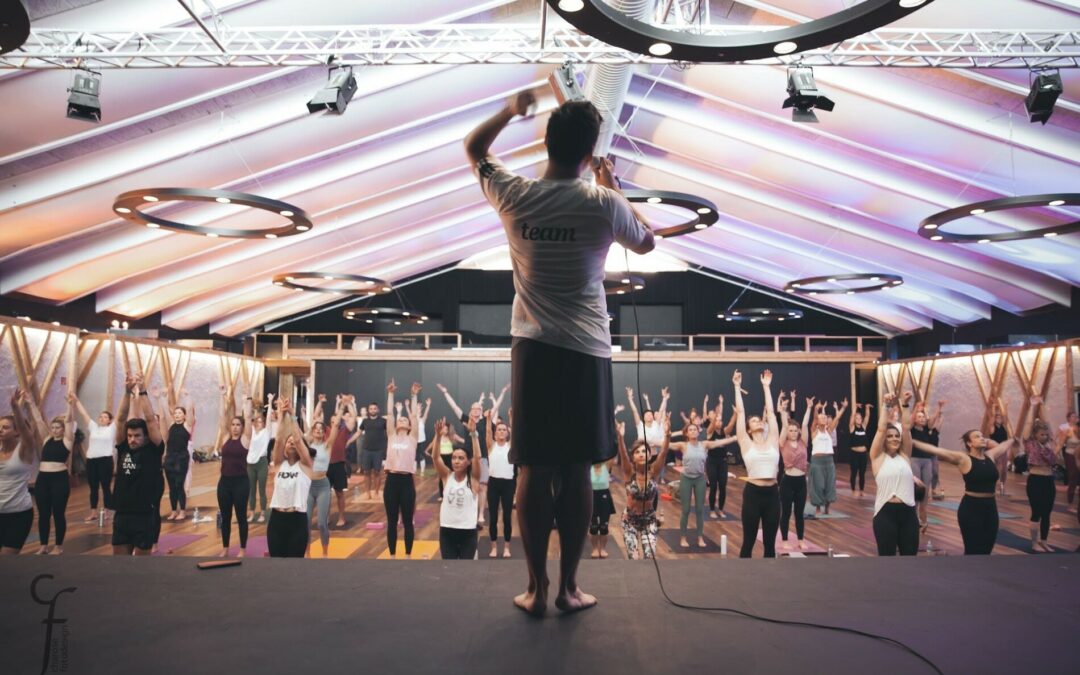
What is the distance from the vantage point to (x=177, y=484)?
8.09 m

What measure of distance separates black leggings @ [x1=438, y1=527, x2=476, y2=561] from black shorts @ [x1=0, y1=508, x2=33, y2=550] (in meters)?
3.07

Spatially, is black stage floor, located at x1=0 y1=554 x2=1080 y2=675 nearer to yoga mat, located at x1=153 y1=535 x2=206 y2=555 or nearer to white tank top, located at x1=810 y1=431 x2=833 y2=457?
yoga mat, located at x1=153 y1=535 x2=206 y2=555

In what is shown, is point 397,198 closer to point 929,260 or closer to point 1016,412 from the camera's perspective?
point 929,260

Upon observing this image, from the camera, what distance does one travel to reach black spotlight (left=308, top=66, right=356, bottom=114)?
577 cm

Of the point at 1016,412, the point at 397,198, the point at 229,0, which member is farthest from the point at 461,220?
the point at 1016,412

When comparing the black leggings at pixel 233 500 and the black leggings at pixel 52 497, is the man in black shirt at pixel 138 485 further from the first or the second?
the black leggings at pixel 52 497

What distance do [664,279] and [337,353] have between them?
1028cm

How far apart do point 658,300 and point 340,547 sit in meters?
14.6

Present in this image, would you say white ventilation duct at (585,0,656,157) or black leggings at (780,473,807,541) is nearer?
black leggings at (780,473,807,541)

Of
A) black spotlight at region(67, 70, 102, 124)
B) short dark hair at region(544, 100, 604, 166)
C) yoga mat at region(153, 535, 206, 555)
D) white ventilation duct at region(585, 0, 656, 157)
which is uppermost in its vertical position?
white ventilation duct at region(585, 0, 656, 157)

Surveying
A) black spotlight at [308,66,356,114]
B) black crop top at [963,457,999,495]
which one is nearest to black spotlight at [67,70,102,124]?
black spotlight at [308,66,356,114]

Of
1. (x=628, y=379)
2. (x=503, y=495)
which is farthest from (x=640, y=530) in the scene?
(x=628, y=379)

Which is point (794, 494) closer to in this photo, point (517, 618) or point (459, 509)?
point (459, 509)

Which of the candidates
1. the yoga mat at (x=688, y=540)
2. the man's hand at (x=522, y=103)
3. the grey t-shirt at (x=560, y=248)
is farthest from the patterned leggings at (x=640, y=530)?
the man's hand at (x=522, y=103)
